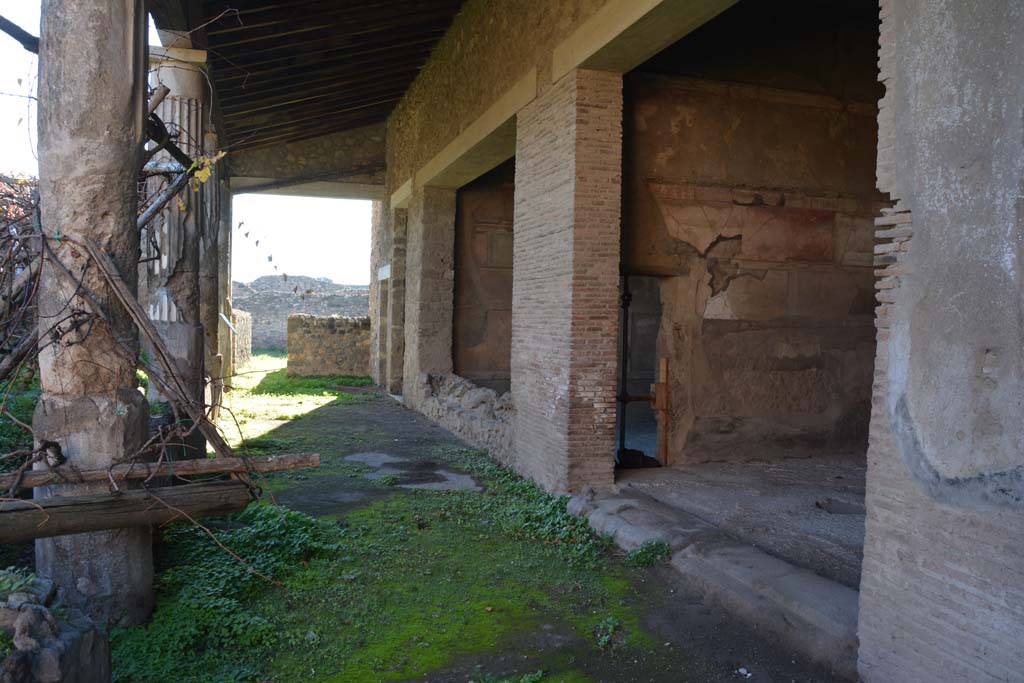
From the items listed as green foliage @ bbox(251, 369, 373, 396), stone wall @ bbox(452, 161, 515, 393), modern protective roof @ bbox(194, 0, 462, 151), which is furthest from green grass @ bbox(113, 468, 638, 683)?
green foliage @ bbox(251, 369, 373, 396)

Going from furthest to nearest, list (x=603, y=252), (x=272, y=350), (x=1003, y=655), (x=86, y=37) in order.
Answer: (x=272, y=350) → (x=603, y=252) → (x=86, y=37) → (x=1003, y=655)

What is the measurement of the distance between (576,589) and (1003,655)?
2287mm

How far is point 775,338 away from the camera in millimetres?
7176

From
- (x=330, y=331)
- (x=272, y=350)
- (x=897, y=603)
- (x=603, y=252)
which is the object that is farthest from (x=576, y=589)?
(x=272, y=350)

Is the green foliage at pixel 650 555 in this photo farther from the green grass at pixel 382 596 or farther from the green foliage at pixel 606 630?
the green foliage at pixel 606 630

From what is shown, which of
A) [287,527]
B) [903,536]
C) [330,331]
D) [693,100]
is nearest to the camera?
[903,536]

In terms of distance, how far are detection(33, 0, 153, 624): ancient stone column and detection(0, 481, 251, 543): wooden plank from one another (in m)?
0.32

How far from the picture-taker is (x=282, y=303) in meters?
27.6

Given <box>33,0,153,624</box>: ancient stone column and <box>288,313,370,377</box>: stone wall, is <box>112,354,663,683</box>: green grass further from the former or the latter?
<box>288,313,370,377</box>: stone wall

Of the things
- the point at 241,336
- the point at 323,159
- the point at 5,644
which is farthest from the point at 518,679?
the point at 241,336

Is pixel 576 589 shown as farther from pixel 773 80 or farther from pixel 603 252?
pixel 773 80

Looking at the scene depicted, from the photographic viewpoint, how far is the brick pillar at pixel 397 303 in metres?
13.5

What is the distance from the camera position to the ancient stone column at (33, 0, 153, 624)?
3.60 metres

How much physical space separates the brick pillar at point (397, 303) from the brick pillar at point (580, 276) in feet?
23.5
